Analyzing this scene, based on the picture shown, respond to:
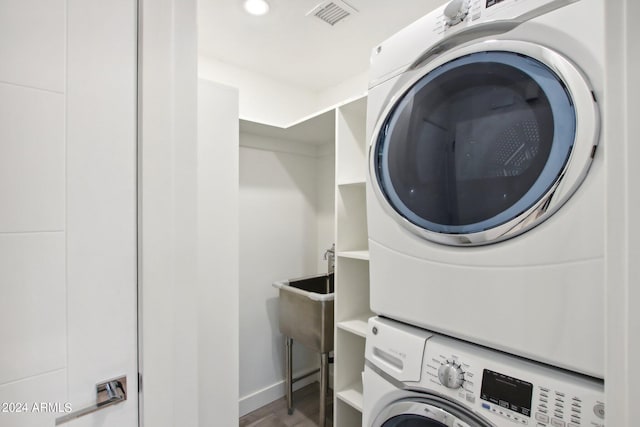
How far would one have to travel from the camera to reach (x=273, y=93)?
2.26m

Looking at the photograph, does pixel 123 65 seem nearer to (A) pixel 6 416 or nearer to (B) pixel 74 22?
(B) pixel 74 22

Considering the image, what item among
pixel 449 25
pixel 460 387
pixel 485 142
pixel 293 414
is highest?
pixel 449 25

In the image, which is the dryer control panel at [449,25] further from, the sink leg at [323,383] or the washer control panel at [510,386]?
the sink leg at [323,383]

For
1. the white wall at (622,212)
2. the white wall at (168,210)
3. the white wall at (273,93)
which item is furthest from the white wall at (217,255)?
the white wall at (622,212)

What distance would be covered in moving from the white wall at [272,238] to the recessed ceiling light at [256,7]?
80 centimetres

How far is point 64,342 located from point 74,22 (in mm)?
682

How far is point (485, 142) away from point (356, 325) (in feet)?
3.60

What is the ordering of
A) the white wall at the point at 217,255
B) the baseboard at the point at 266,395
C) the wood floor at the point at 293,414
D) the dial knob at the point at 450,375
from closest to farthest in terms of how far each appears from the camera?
the dial knob at the point at 450,375 → the white wall at the point at 217,255 → the wood floor at the point at 293,414 → the baseboard at the point at 266,395

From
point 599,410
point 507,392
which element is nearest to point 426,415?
point 507,392

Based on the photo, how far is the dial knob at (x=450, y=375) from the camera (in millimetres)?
781

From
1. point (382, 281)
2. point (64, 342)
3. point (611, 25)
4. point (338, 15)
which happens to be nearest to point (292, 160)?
point (338, 15)

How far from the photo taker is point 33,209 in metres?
0.58

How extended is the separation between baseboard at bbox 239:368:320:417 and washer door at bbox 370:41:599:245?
1871mm

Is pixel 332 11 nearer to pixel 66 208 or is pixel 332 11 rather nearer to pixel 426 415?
pixel 66 208
